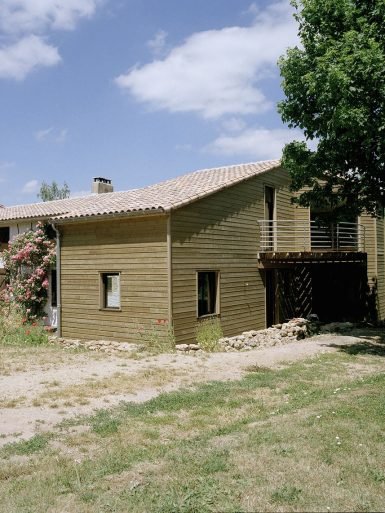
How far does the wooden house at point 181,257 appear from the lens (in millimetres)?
14453

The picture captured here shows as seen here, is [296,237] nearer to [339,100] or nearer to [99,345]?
[339,100]

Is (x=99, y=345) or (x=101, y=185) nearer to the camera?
(x=99, y=345)

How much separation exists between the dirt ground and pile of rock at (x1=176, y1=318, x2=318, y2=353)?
2.62ft

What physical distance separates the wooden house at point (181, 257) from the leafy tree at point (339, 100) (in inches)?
73.3

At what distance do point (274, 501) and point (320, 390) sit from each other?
4.68m

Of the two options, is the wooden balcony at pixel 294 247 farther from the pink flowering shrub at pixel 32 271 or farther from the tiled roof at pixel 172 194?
the pink flowering shrub at pixel 32 271

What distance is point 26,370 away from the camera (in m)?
11.5

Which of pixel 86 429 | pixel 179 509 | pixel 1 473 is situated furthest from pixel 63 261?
pixel 179 509

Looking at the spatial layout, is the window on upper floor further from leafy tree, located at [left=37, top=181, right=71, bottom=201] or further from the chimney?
leafy tree, located at [left=37, top=181, right=71, bottom=201]

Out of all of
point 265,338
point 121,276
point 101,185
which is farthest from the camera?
point 101,185

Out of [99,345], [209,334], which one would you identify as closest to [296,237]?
[209,334]

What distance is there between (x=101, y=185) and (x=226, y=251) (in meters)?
12.6

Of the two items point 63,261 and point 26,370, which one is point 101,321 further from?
point 26,370

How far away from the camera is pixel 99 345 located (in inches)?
593
